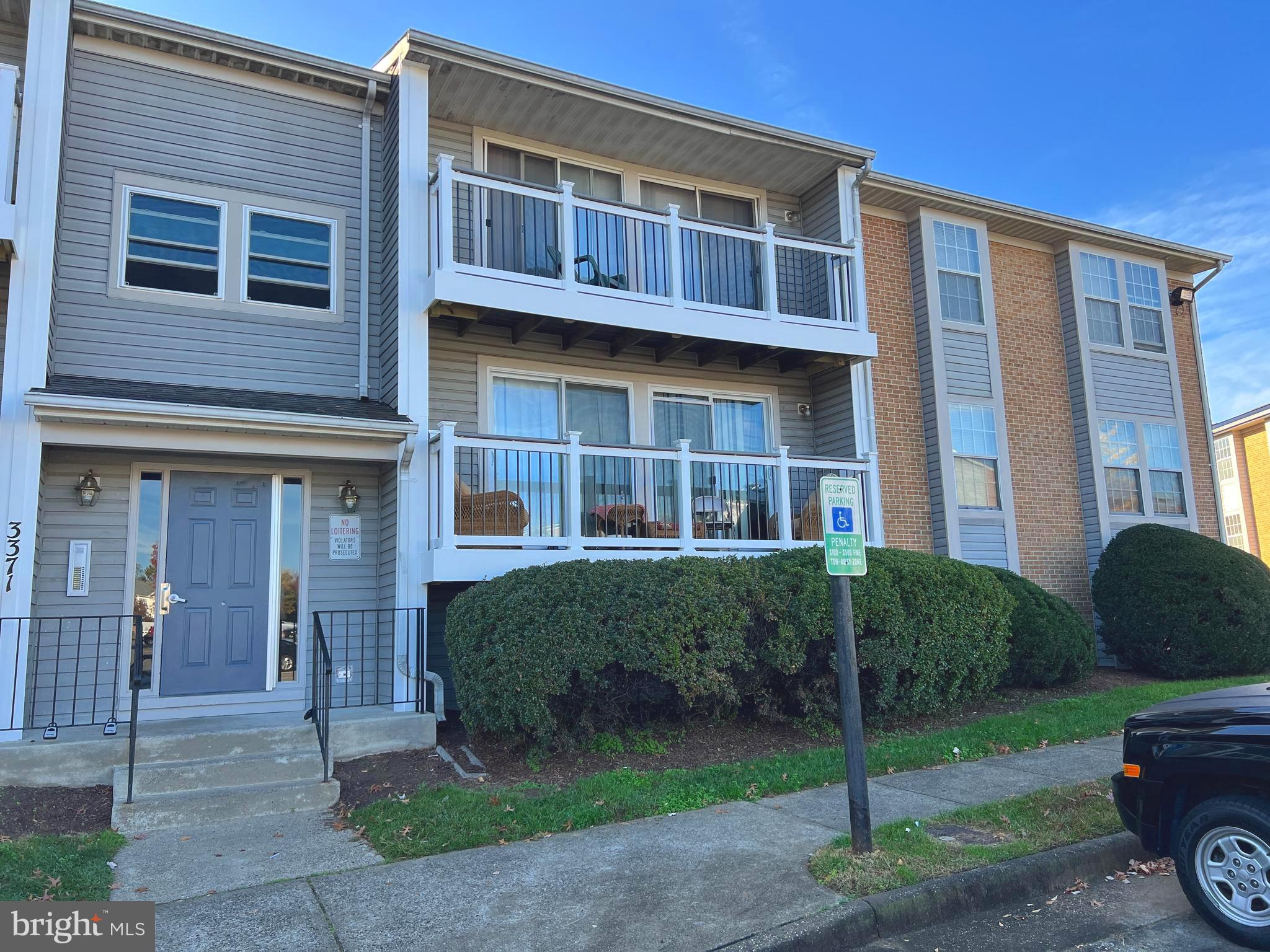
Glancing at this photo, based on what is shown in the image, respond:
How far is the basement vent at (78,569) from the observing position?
332 inches

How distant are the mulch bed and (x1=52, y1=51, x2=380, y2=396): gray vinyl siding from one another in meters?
4.09

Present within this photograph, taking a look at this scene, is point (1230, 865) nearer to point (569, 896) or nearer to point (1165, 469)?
point (569, 896)

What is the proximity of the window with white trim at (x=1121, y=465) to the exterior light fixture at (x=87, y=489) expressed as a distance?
1356 cm

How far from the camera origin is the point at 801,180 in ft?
41.8

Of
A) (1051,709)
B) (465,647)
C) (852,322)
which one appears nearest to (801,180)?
(852,322)

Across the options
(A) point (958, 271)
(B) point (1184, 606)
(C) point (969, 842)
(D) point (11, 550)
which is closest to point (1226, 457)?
(B) point (1184, 606)

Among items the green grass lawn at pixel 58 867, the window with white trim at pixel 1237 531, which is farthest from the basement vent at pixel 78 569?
the window with white trim at pixel 1237 531

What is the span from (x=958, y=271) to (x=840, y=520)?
9.92 meters

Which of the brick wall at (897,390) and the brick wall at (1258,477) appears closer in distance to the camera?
the brick wall at (897,390)

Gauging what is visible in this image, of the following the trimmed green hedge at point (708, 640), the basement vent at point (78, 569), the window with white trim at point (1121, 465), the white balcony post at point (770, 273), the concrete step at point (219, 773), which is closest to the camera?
the concrete step at point (219, 773)

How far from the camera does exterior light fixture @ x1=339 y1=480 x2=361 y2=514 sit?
9.66m

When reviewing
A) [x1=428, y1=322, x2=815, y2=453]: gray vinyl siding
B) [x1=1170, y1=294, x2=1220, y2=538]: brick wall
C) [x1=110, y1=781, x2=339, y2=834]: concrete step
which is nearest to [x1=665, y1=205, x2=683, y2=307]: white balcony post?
[x1=428, y1=322, x2=815, y2=453]: gray vinyl siding

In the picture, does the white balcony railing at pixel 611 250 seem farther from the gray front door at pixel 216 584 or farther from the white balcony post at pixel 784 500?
the gray front door at pixel 216 584

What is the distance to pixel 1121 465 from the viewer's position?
14633 millimetres
